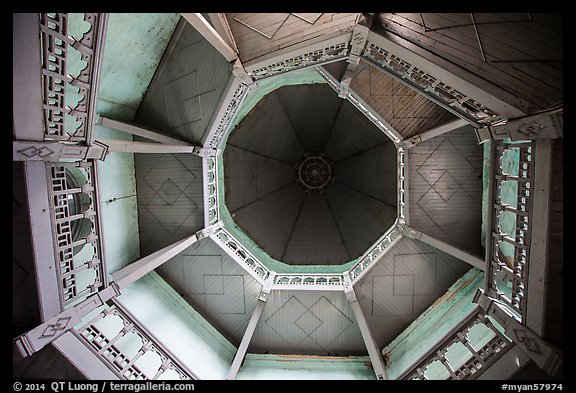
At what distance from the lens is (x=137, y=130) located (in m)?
10.6

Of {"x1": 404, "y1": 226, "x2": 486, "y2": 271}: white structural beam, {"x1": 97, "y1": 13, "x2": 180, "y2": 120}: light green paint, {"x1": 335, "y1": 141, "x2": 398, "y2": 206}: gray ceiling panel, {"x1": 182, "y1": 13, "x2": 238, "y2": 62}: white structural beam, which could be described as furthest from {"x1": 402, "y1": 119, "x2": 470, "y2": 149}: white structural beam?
{"x1": 97, "y1": 13, "x2": 180, "y2": 120}: light green paint

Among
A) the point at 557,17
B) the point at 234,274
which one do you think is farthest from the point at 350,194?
the point at 557,17

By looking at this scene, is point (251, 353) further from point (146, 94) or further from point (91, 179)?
point (146, 94)

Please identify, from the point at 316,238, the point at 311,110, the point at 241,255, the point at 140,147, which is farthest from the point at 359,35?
the point at 316,238

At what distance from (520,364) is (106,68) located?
14.0 m

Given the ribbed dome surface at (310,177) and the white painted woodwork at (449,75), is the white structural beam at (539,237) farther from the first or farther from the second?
the ribbed dome surface at (310,177)

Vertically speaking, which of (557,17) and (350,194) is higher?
(557,17)

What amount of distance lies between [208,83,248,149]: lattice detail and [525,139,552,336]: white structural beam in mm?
8227

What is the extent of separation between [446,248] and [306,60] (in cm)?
820

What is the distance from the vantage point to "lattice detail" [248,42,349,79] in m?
8.41

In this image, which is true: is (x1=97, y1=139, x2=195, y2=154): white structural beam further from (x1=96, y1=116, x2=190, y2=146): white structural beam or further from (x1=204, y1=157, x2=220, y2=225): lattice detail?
(x1=204, y1=157, x2=220, y2=225): lattice detail

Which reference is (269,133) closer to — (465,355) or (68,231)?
(68,231)

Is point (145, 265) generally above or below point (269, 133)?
below

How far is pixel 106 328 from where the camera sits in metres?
9.62
